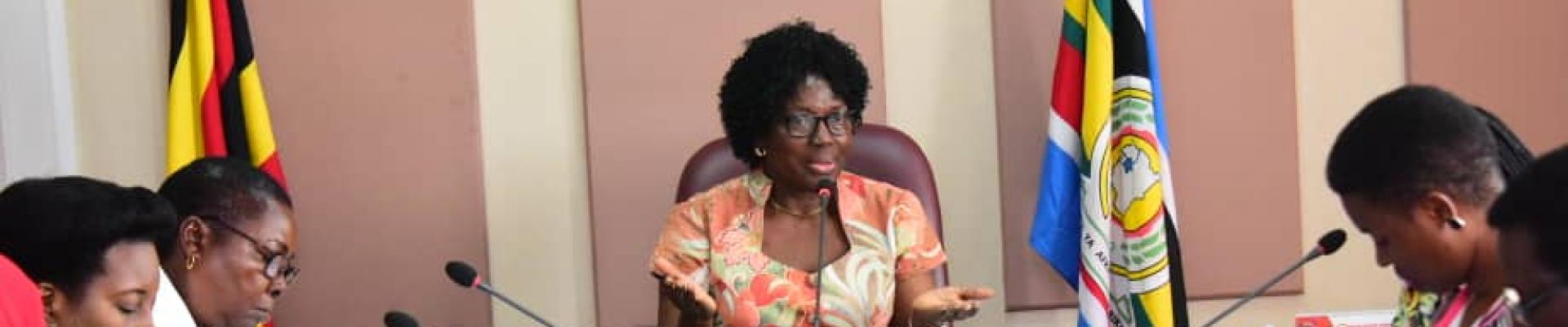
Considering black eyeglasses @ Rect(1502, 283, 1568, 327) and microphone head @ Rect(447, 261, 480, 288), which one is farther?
microphone head @ Rect(447, 261, 480, 288)

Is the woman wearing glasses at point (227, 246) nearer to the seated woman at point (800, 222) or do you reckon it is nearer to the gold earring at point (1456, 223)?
the seated woman at point (800, 222)

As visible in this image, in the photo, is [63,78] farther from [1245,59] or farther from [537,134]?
[1245,59]

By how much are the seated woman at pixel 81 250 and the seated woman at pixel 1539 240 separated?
1.39 metres

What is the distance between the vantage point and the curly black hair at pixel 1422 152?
191 cm

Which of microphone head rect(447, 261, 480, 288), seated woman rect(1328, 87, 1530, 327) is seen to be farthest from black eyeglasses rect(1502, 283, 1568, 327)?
microphone head rect(447, 261, 480, 288)

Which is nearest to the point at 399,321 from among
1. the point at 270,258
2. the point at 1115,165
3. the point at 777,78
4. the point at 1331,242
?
the point at 270,258

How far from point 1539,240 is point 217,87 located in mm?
2828

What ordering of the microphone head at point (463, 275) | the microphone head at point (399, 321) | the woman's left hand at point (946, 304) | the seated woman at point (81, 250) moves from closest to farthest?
1. the seated woman at point (81, 250)
2. the microphone head at point (399, 321)
3. the microphone head at point (463, 275)
4. the woman's left hand at point (946, 304)

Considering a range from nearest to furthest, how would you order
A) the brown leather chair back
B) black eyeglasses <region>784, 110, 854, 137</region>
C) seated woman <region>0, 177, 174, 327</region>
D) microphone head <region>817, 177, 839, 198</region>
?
seated woman <region>0, 177, 174, 327</region> → microphone head <region>817, 177, 839, 198</region> → black eyeglasses <region>784, 110, 854, 137</region> → the brown leather chair back

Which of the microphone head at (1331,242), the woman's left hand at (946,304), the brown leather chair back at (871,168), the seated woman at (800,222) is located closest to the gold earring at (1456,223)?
the microphone head at (1331,242)

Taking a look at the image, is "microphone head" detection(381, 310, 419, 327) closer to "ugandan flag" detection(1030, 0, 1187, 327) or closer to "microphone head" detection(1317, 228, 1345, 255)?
"microphone head" detection(1317, 228, 1345, 255)

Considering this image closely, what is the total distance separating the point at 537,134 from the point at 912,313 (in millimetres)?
1296

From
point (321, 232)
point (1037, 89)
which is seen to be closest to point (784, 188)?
point (1037, 89)

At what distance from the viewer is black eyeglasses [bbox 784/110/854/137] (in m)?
3.05
